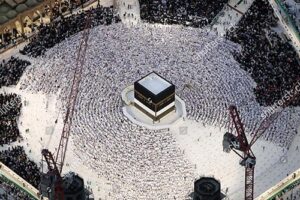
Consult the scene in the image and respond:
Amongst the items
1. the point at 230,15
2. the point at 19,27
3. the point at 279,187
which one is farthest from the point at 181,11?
the point at 279,187

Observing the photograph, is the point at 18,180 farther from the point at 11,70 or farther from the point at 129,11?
the point at 129,11

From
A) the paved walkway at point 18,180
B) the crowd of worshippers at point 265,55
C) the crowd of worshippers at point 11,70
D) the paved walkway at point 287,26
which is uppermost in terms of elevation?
the paved walkway at point 287,26

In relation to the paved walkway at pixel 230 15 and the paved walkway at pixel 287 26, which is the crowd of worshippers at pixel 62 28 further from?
the paved walkway at pixel 287 26

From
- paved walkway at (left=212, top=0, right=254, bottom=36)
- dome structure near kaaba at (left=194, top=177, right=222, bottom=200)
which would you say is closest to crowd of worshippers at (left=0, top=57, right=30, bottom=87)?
paved walkway at (left=212, top=0, right=254, bottom=36)

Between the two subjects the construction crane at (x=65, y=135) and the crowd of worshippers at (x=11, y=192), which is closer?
the construction crane at (x=65, y=135)

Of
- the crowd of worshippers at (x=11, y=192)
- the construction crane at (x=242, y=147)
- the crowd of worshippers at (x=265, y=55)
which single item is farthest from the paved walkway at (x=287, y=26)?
the crowd of worshippers at (x=11, y=192)

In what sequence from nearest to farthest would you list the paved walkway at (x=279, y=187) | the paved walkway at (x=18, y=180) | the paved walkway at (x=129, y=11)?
the paved walkway at (x=18, y=180)
the paved walkway at (x=279, y=187)
the paved walkway at (x=129, y=11)

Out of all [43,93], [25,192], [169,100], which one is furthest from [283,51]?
[25,192]
